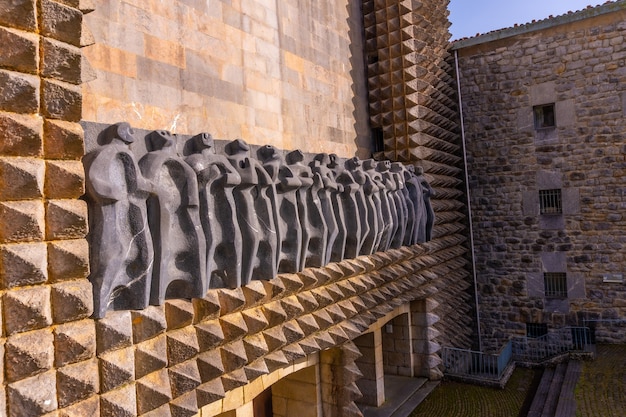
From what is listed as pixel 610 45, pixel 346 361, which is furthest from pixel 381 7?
pixel 346 361

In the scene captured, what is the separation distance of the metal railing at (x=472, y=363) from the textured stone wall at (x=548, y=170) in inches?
103

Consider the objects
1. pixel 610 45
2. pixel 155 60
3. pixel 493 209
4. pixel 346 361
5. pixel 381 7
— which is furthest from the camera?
pixel 493 209

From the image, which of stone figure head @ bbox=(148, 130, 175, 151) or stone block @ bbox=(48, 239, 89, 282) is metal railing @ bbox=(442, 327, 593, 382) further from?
stone block @ bbox=(48, 239, 89, 282)

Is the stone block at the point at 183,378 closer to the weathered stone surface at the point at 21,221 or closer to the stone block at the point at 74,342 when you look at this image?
the stone block at the point at 74,342

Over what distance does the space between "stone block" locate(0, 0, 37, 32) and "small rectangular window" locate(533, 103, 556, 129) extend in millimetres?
12445

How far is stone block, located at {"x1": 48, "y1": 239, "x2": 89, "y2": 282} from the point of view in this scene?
9.89 feet

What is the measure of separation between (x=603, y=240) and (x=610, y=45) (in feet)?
16.0

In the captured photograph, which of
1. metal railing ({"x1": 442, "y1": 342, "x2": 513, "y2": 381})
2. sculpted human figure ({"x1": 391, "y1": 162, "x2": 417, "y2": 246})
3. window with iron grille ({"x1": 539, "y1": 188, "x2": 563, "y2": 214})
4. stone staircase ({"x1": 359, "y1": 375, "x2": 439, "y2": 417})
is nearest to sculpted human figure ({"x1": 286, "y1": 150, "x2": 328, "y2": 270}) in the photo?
sculpted human figure ({"x1": 391, "y1": 162, "x2": 417, "y2": 246})

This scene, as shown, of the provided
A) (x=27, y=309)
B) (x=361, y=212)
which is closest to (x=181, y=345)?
(x=27, y=309)

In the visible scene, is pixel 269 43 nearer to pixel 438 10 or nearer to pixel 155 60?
pixel 155 60

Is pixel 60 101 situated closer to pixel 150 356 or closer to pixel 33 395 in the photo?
pixel 33 395

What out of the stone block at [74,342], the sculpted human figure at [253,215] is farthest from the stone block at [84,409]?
the sculpted human figure at [253,215]

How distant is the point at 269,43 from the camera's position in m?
7.69

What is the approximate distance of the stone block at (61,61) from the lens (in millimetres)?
2992
